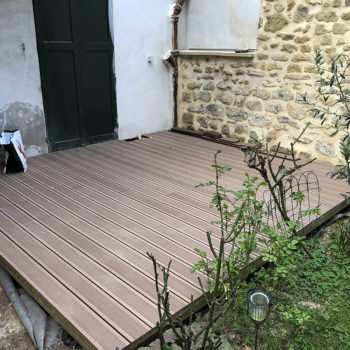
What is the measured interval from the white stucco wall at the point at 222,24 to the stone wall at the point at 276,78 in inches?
12.3

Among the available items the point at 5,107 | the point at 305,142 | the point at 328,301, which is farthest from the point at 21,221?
the point at 305,142

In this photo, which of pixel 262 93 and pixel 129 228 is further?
pixel 262 93

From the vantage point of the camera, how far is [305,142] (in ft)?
15.4

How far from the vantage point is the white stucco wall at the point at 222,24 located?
16.9 feet

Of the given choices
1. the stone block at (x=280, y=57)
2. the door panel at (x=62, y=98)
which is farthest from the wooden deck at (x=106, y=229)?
the stone block at (x=280, y=57)

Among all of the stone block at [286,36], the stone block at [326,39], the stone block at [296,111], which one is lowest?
the stone block at [296,111]

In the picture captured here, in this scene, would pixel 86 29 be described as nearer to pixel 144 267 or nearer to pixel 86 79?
pixel 86 79

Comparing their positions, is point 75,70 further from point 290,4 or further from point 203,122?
point 290,4

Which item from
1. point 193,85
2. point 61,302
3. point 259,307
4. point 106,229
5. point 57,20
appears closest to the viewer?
point 259,307

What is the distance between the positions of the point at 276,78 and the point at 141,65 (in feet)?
6.79

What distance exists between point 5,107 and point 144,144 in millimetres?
1934

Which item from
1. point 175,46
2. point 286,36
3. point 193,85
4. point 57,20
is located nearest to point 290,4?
point 286,36

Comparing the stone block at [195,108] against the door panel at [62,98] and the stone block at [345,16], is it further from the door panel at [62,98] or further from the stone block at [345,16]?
the stone block at [345,16]

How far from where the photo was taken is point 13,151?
404 centimetres
